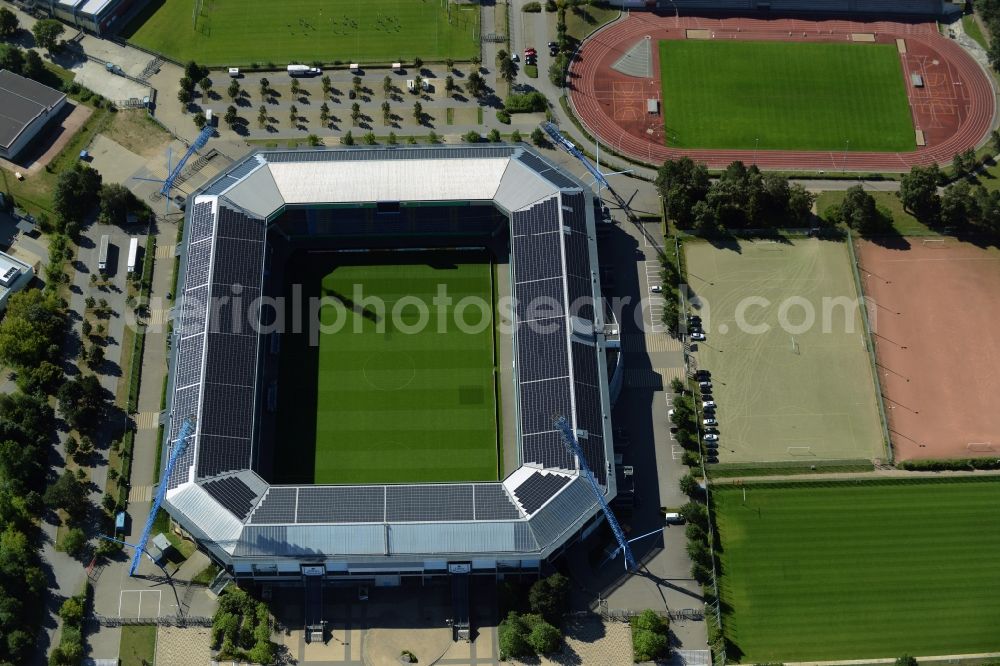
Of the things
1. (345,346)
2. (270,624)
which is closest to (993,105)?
(345,346)

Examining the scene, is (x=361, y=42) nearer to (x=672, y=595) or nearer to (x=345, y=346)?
(x=345, y=346)

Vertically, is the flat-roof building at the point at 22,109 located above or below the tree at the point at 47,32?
below

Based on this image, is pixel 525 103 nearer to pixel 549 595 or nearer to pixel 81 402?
pixel 549 595

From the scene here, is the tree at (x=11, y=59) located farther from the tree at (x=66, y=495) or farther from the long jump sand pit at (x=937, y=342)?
the long jump sand pit at (x=937, y=342)

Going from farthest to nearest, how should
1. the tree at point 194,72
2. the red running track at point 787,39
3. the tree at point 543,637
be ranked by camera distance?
1. the tree at point 194,72
2. the red running track at point 787,39
3. the tree at point 543,637

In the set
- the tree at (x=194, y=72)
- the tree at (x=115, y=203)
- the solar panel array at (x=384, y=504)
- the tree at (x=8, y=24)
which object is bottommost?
the solar panel array at (x=384, y=504)

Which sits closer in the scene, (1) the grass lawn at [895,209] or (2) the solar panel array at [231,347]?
(2) the solar panel array at [231,347]

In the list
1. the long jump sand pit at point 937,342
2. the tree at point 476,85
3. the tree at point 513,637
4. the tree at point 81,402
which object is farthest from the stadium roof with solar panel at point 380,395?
the long jump sand pit at point 937,342

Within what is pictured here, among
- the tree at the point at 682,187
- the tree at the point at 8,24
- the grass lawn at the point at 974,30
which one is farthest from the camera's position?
the grass lawn at the point at 974,30
